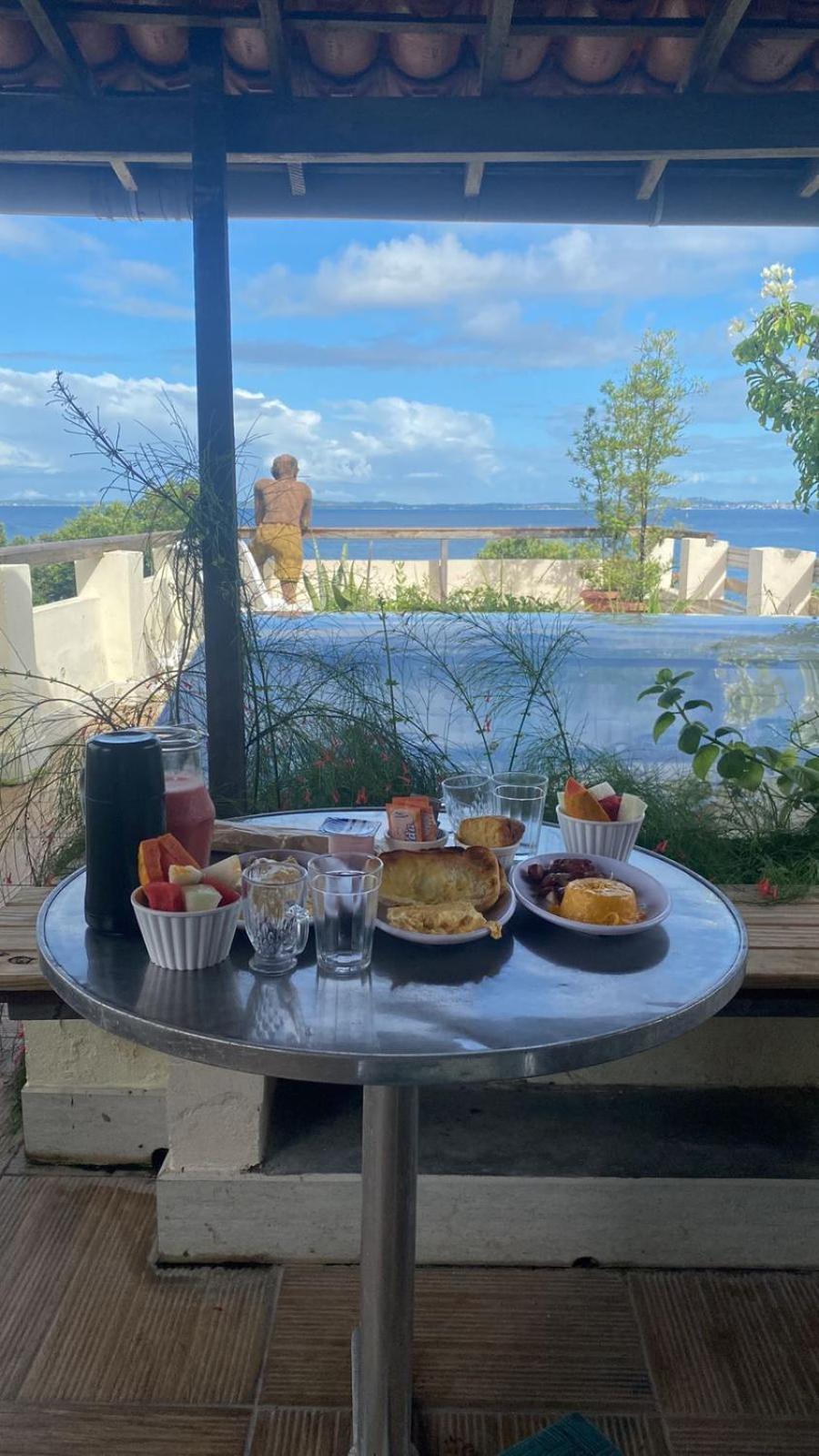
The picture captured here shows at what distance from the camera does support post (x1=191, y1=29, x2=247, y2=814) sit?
2.34 metres

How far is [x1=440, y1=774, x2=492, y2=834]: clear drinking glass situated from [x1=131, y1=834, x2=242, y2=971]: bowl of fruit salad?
18.3 inches

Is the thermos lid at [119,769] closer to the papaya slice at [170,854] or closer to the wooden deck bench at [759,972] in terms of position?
the papaya slice at [170,854]

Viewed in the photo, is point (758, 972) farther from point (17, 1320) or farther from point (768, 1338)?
point (17, 1320)

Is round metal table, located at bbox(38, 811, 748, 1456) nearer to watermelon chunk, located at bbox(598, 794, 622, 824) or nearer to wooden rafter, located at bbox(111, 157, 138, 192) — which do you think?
watermelon chunk, located at bbox(598, 794, 622, 824)

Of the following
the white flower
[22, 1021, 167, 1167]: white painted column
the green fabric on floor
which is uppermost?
the white flower

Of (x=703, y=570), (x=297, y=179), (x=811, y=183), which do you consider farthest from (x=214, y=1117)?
(x=703, y=570)

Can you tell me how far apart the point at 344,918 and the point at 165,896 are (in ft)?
0.62

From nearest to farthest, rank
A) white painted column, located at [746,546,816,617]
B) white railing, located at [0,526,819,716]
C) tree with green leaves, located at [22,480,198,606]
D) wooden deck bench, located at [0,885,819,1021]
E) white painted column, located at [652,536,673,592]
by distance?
wooden deck bench, located at [0,885,819,1021], tree with green leaves, located at [22,480,198,606], white railing, located at [0,526,819,716], white painted column, located at [746,546,816,617], white painted column, located at [652,536,673,592]

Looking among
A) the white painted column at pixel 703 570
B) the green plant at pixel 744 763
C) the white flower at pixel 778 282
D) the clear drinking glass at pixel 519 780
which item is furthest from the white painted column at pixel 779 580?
the clear drinking glass at pixel 519 780

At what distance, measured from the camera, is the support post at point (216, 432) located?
7.68 ft

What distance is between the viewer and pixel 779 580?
5.98 meters

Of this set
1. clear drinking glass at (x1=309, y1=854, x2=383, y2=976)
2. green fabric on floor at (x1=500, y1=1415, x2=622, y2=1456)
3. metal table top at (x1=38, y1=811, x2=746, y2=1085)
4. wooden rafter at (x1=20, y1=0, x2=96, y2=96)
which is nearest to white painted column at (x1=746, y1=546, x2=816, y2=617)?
wooden rafter at (x1=20, y1=0, x2=96, y2=96)

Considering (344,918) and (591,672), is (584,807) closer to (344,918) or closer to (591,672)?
(344,918)

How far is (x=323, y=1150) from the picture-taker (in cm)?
188
